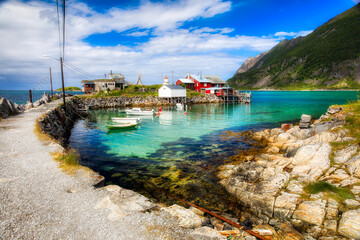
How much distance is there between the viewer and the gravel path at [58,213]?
568 centimetres

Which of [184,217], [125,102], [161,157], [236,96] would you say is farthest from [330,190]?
[236,96]

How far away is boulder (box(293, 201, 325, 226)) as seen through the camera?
8.24m

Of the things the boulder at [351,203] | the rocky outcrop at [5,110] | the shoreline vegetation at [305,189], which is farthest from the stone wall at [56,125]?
the boulder at [351,203]

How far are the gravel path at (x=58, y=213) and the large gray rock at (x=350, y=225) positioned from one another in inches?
246

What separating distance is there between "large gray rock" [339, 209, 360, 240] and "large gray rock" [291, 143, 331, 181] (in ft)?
10.4

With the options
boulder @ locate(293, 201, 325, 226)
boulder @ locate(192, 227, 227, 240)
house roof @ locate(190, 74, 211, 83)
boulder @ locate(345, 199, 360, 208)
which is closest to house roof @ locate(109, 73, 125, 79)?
house roof @ locate(190, 74, 211, 83)

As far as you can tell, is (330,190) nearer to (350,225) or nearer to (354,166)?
(350,225)

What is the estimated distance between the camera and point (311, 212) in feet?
27.9

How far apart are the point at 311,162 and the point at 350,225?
547cm

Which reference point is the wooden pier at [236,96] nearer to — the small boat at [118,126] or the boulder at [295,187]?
the small boat at [118,126]

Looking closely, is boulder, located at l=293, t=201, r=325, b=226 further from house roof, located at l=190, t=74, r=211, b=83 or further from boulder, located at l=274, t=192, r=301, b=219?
house roof, located at l=190, t=74, r=211, b=83

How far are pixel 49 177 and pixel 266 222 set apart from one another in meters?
10.2

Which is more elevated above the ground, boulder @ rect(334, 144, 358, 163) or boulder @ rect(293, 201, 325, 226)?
boulder @ rect(334, 144, 358, 163)

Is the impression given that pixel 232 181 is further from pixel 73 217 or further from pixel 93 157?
pixel 93 157
